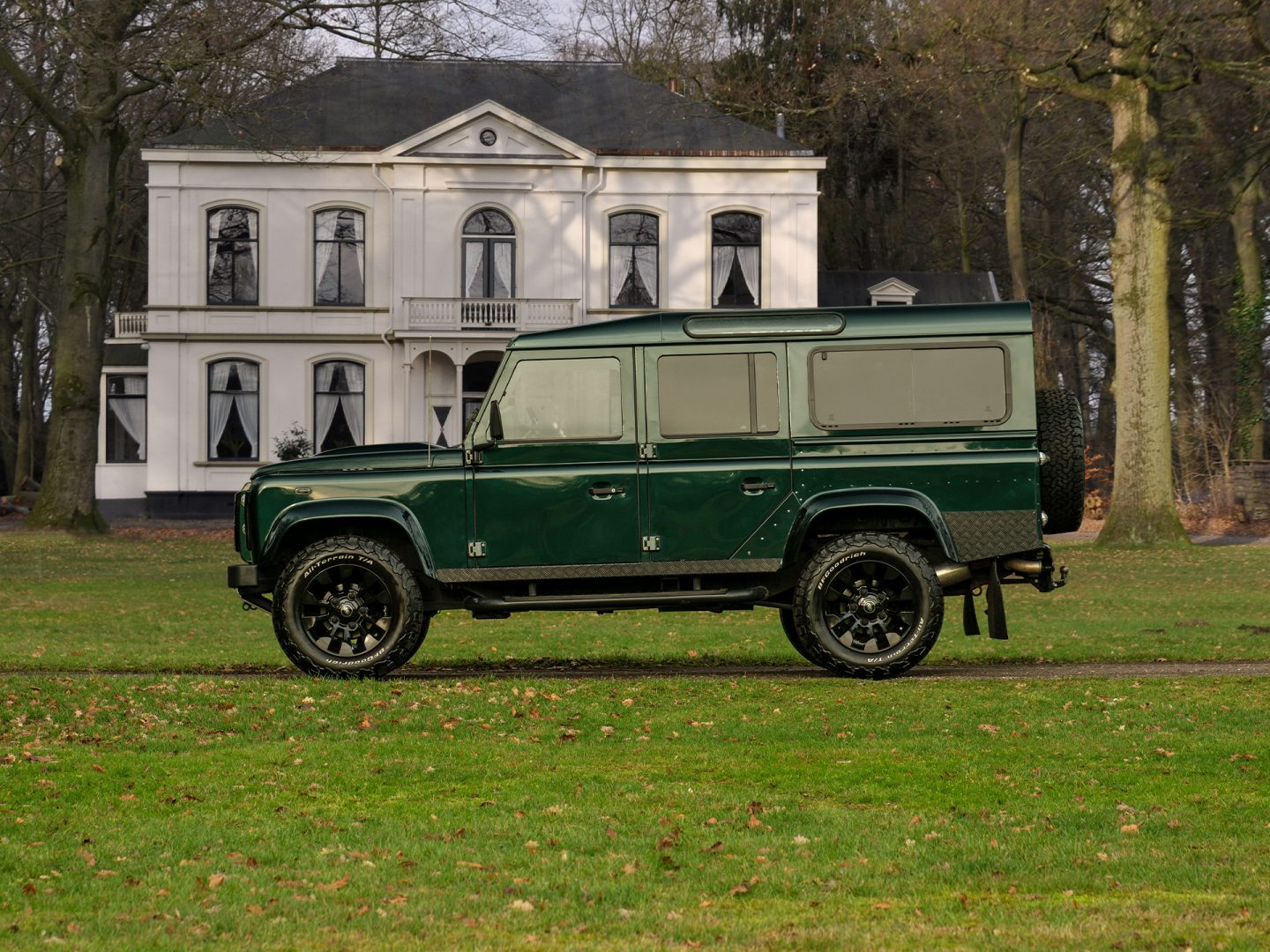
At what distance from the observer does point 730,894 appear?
5.70 meters

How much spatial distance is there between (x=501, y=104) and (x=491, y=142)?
1.46 metres

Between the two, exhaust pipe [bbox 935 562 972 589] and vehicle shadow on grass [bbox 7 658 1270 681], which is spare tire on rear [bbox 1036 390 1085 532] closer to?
exhaust pipe [bbox 935 562 972 589]

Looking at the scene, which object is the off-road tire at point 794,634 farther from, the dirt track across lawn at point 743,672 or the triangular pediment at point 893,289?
the triangular pediment at point 893,289

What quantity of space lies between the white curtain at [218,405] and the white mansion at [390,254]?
42 mm

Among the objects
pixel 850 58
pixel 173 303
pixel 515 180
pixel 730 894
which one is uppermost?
pixel 850 58

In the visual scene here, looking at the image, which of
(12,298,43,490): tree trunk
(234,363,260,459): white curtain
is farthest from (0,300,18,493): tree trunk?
(234,363,260,459): white curtain

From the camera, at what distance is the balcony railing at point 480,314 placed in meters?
38.5

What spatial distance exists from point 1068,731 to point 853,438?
2929mm

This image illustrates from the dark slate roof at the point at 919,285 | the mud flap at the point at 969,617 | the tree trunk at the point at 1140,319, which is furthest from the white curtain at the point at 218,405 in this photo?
the mud flap at the point at 969,617

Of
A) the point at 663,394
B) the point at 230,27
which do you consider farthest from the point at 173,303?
the point at 663,394

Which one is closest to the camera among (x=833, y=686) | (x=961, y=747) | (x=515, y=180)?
(x=961, y=747)

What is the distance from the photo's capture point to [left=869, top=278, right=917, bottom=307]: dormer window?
144 feet

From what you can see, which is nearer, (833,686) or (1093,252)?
(833,686)

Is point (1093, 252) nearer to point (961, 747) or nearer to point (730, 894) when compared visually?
point (961, 747)
